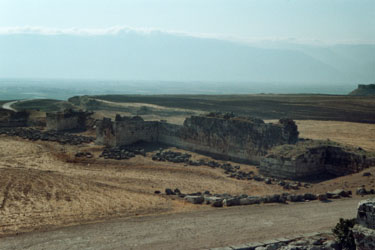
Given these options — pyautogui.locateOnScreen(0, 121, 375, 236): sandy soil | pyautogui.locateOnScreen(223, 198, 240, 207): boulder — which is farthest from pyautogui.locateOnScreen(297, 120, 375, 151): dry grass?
pyautogui.locateOnScreen(223, 198, 240, 207): boulder

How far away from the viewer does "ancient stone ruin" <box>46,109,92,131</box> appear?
3434cm

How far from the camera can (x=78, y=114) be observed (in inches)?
1419

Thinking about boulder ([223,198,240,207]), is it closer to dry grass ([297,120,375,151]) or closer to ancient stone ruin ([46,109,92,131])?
dry grass ([297,120,375,151])

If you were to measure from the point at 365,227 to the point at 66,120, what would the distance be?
30.2 m

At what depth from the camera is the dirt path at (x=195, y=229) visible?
9047mm

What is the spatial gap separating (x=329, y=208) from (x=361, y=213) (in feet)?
13.4

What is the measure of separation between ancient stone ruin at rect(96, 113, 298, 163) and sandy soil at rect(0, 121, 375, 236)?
1.03m

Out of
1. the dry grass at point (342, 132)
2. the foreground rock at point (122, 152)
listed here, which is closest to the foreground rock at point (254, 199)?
the foreground rock at point (122, 152)

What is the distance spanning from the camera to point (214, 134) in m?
23.1

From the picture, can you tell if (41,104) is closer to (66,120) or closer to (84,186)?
(66,120)

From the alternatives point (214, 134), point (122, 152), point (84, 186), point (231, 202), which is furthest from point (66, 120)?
point (231, 202)

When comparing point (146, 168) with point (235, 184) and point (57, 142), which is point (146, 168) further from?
point (57, 142)

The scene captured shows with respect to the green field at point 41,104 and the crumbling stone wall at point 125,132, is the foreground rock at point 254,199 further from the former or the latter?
the green field at point 41,104

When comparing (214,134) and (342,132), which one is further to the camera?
(342,132)
